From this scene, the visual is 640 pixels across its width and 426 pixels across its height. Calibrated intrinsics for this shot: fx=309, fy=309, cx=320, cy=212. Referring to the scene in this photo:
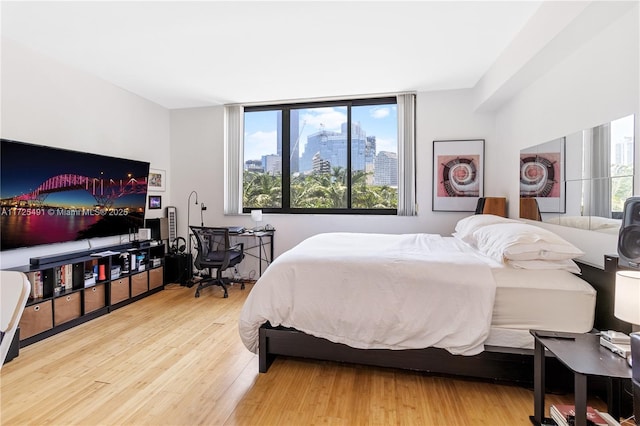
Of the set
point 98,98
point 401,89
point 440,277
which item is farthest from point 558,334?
point 98,98

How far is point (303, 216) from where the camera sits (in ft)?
15.1

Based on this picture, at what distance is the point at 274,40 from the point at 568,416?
10.8ft

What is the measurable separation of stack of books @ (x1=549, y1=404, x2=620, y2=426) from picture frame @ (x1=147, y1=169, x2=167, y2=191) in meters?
4.85

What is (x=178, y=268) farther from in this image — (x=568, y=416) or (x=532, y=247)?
(x=568, y=416)

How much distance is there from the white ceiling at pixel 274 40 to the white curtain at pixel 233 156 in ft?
2.49

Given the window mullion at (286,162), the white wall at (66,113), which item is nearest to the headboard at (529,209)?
the window mullion at (286,162)

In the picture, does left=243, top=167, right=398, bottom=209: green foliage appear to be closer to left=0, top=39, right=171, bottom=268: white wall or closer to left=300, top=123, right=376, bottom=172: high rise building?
left=300, top=123, right=376, bottom=172: high rise building

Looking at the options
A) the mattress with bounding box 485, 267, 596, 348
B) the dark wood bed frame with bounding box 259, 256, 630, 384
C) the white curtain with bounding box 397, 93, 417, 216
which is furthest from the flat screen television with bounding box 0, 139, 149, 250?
the mattress with bounding box 485, 267, 596, 348

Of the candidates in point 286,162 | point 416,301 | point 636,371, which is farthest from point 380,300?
point 286,162

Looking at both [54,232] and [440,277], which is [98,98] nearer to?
[54,232]

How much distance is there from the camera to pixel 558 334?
63.4 inches

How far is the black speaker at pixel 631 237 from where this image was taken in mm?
1430

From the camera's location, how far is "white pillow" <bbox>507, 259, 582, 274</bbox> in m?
1.99

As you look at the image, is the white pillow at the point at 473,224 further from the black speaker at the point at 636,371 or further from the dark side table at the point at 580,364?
the black speaker at the point at 636,371
